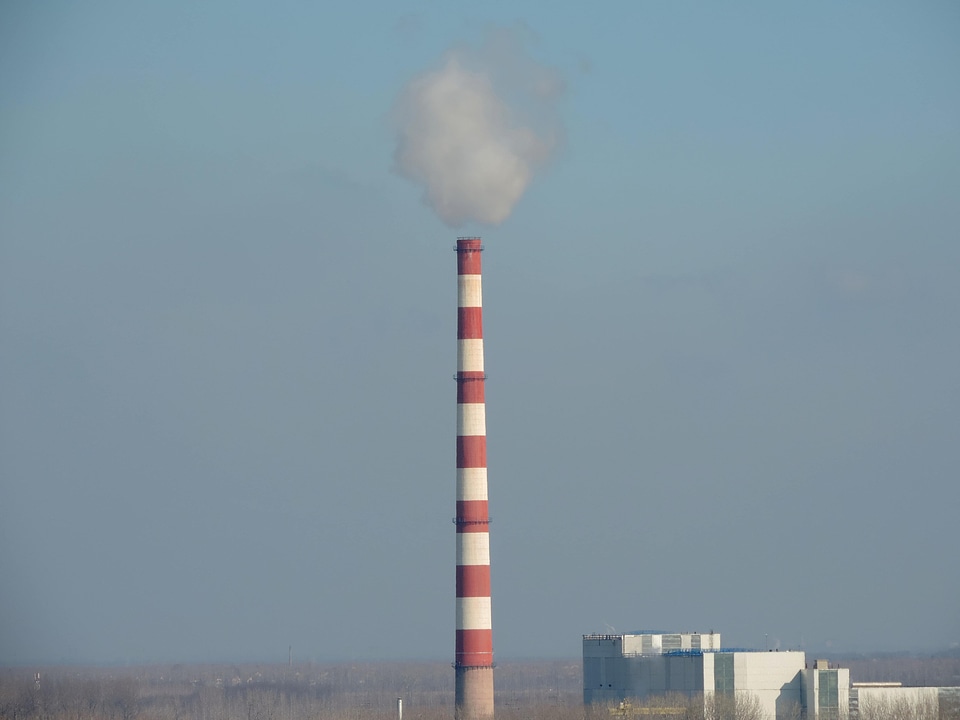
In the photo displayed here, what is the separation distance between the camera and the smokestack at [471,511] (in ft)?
130

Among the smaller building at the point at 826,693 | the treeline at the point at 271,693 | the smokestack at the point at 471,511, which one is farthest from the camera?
the treeline at the point at 271,693

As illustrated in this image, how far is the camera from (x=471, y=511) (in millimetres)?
39750

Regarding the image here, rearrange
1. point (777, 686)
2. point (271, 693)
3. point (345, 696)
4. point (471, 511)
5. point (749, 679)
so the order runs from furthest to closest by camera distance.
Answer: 1. point (345, 696)
2. point (271, 693)
3. point (471, 511)
4. point (777, 686)
5. point (749, 679)

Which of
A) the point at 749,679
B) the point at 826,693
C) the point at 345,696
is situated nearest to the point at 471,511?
the point at 749,679

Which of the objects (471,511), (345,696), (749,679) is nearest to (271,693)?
(345,696)

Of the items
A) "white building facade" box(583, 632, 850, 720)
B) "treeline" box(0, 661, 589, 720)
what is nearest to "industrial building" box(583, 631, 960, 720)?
"white building facade" box(583, 632, 850, 720)

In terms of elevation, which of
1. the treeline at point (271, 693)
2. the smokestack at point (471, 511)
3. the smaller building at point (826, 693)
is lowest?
the treeline at point (271, 693)

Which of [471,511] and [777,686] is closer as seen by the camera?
[777,686]

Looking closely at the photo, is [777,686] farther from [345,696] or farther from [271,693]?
[345,696]

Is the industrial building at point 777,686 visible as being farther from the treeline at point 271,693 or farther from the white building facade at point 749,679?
the treeline at point 271,693

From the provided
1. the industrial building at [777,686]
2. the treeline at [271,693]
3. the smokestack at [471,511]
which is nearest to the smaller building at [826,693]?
the industrial building at [777,686]

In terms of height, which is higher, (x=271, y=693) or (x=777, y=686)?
(x=777, y=686)

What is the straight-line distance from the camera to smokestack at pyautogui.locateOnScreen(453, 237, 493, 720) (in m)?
39.5

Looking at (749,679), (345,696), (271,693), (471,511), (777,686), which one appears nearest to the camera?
(749,679)
